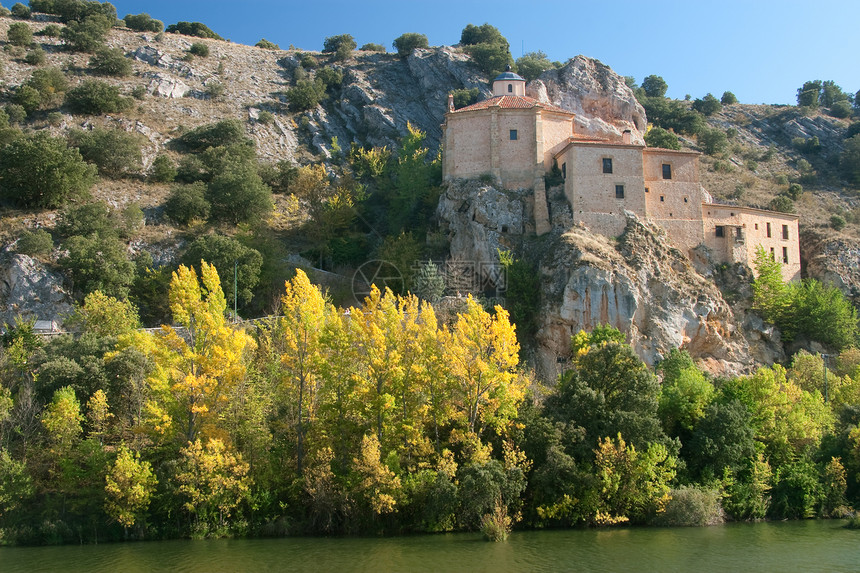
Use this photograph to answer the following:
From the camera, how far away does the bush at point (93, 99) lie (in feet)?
230

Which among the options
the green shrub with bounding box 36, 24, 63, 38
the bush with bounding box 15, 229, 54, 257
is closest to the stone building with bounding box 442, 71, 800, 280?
the bush with bounding box 15, 229, 54, 257

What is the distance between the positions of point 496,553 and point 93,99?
57.5 meters

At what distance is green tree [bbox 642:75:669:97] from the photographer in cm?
9475

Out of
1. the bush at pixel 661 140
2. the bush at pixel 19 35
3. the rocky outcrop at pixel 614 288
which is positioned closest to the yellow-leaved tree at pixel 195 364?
the rocky outcrop at pixel 614 288

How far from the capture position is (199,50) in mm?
88562

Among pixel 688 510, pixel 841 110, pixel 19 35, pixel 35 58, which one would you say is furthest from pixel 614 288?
pixel 19 35

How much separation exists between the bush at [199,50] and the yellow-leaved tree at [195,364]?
60775mm

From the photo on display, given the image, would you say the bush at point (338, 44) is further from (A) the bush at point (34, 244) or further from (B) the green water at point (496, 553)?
(B) the green water at point (496, 553)

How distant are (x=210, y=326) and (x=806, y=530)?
25.2 metres

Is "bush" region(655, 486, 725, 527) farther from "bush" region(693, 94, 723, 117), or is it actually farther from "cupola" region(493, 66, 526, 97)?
"bush" region(693, 94, 723, 117)

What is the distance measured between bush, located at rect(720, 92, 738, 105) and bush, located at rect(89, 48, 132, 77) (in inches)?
2515

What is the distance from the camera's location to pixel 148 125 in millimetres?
72125

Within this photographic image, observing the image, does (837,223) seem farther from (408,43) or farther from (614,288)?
(408,43)

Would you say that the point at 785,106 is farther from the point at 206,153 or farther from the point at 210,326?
the point at 210,326
